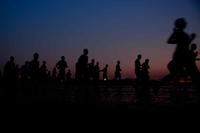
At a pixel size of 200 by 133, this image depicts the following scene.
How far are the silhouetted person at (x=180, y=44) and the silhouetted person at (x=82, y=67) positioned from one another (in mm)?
4456

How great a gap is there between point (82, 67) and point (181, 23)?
4.91 m

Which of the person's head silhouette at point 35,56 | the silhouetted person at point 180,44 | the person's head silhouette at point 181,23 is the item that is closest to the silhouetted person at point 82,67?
the person's head silhouette at point 35,56

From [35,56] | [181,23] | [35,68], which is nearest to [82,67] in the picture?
[35,56]

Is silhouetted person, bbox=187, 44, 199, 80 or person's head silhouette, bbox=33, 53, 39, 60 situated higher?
person's head silhouette, bbox=33, 53, 39, 60

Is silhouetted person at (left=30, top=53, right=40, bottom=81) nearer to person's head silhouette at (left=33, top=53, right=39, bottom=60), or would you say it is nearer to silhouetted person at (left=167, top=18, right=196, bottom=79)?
→ person's head silhouette at (left=33, top=53, right=39, bottom=60)

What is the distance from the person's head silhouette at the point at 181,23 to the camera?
9.14 metres

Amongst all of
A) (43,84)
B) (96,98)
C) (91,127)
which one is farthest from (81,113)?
(43,84)

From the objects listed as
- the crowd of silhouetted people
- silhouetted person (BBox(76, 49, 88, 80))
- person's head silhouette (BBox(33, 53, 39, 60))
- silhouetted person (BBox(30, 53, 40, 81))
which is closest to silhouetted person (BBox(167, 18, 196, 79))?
the crowd of silhouetted people

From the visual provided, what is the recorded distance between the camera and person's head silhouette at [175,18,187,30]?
914 cm

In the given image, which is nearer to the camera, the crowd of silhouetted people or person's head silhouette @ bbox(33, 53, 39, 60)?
the crowd of silhouetted people

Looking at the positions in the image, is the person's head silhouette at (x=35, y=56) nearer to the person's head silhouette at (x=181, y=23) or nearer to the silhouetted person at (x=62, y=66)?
the silhouetted person at (x=62, y=66)

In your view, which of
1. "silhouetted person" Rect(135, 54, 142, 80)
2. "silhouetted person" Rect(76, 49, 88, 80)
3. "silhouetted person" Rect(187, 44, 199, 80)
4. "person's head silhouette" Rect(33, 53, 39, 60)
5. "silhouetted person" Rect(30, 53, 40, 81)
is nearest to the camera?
"silhouetted person" Rect(187, 44, 199, 80)

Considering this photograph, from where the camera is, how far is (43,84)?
1586 cm

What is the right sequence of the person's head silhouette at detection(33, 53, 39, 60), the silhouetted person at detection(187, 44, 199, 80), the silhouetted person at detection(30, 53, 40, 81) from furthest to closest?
the silhouetted person at detection(30, 53, 40, 81), the person's head silhouette at detection(33, 53, 39, 60), the silhouetted person at detection(187, 44, 199, 80)
